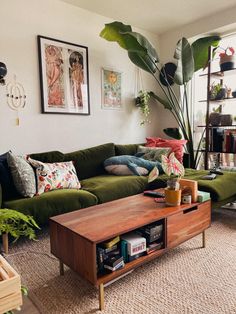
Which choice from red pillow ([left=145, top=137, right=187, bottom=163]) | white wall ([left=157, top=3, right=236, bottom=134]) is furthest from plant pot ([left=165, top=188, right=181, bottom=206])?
white wall ([left=157, top=3, right=236, bottom=134])

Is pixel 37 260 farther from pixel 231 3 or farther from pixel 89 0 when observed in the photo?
pixel 231 3

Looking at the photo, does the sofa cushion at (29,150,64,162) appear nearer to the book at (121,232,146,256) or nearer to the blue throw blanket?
the blue throw blanket

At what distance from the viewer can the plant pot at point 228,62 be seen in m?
3.02

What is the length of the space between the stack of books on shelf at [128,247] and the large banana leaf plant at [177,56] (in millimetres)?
1981

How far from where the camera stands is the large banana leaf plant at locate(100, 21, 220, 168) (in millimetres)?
2841

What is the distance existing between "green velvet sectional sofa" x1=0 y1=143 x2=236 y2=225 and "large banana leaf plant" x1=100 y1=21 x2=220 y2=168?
863 mm

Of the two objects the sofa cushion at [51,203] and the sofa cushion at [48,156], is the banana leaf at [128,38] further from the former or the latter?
the sofa cushion at [51,203]

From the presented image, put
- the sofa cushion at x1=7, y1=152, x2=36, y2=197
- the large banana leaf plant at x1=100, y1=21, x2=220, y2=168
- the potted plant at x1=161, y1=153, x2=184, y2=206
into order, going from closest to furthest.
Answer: the potted plant at x1=161, y1=153, x2=184, y2=206 → the sofa cushion at x1=7, y1=152, x2=36, y2=197 → the large banana leaf plant at x1=100, y1=21, x2=220, y2=168

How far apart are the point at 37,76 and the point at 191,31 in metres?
2.30

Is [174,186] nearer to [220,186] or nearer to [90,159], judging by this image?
[220,186]

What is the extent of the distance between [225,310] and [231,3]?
3.26m

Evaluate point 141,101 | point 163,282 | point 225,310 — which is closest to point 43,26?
point 141,101

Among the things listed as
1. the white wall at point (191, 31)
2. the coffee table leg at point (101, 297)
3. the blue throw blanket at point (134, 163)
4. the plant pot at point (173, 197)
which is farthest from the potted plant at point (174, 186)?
the white wall at point (191, 31)

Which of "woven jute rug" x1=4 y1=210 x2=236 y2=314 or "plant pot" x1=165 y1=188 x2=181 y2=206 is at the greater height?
"plant pot" x1=165 y1=188 x2=181 y2=206
